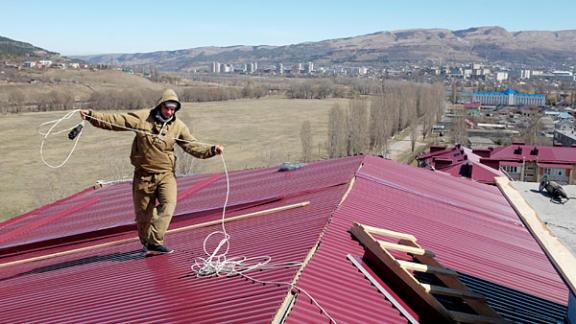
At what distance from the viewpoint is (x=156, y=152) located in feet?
18.7

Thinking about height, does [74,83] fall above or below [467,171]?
above

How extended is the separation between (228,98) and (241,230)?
121 metres

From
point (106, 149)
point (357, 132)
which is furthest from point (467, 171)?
point (106, 149)

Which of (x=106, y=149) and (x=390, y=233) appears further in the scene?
(x=106, y=149)

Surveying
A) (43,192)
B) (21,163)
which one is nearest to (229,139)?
(21,163)

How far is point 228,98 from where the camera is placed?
126188 mm

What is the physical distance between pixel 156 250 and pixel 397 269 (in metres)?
2.75

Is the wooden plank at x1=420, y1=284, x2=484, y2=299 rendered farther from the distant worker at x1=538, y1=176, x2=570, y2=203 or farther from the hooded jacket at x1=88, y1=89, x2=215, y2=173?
the distant worker at x1=538, y1=176, x2=570, y2=203

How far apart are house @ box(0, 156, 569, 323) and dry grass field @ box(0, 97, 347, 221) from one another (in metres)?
25.5

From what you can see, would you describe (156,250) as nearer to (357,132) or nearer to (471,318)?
(471,318)

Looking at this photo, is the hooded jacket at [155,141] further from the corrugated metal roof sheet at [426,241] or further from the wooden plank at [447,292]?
the wooden plank at [447,292]

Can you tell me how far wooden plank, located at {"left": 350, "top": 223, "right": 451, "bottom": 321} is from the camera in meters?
4.65

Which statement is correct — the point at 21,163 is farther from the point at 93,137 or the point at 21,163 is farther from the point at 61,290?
the point at 61,290

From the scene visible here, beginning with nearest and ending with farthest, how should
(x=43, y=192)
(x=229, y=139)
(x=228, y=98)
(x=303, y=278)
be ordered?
1. (x=303, y=278)
2. (x=43, y=192)
3. (x=229, y=139)
4. (x=228, y=98)
